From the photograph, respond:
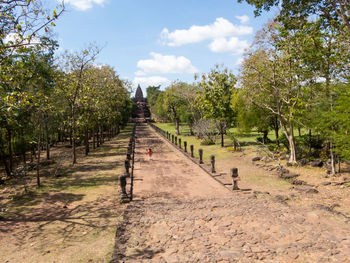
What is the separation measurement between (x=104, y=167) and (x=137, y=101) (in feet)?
338

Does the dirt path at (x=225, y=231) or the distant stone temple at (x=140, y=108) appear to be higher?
the distant stone temple at (x=140, y=108)

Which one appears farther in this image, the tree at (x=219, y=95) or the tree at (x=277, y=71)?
the tree at (x=219, y=95)

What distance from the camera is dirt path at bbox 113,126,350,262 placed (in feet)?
18.6

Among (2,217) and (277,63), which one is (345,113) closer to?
(277,63)

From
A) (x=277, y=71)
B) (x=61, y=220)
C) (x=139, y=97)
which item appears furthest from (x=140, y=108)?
(x=61, y=220)

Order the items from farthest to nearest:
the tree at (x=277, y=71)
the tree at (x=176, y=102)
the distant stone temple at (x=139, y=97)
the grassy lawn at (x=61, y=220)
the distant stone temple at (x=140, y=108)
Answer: the distant stone temple at (x=139, y=97) < the distant stone temple at (x=140, y=108) < the tree at (x=176, y=102) < the tree at (x=277, y=71) < the grassy lawn at (x=61, y=220)

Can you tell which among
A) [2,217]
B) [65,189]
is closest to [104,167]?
[65,189]

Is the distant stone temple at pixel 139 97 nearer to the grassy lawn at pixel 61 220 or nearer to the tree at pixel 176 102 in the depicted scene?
the tree at pixel 176 102

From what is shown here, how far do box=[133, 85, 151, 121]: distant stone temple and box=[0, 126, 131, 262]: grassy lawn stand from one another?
310 feet

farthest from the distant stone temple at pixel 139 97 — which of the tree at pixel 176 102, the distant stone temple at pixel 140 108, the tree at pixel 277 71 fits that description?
the tree at pixel 277 71

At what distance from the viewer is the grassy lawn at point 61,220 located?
19.9 ft

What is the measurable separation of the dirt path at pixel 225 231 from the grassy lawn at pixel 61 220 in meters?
0.64

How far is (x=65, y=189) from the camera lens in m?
12.1

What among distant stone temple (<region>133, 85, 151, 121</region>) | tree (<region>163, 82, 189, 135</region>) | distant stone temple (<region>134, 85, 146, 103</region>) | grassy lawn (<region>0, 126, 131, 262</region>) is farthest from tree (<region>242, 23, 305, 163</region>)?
distant stone temple (<region>134, 85, 146, 103</region>)
